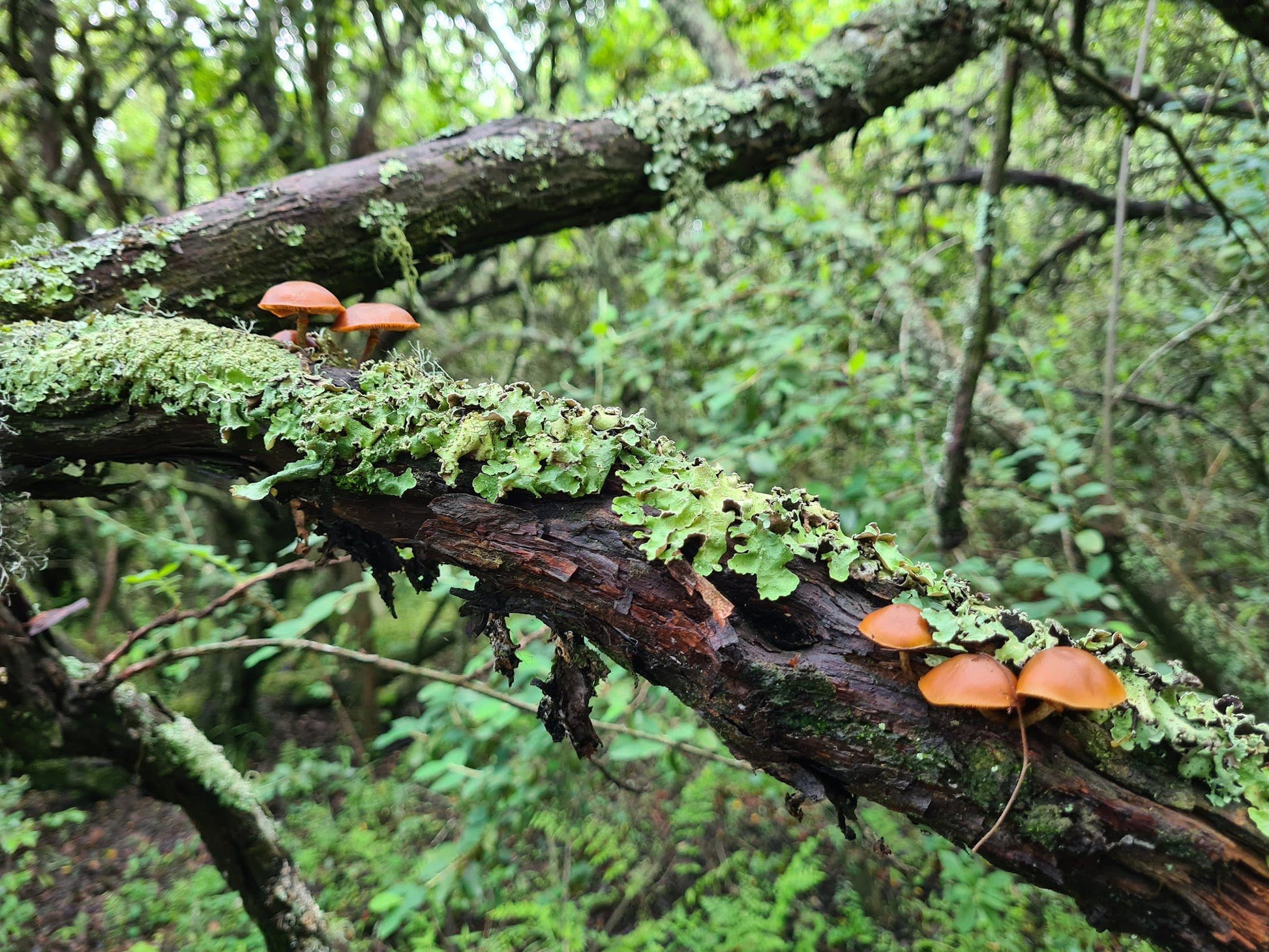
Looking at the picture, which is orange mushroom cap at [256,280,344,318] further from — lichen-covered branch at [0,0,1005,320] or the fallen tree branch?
the fallen tree branch

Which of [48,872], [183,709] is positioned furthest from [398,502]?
[183,709]

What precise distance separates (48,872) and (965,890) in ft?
17.4

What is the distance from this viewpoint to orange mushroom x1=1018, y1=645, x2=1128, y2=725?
1036 mm

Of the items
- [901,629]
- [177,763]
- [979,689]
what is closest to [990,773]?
[979,689]

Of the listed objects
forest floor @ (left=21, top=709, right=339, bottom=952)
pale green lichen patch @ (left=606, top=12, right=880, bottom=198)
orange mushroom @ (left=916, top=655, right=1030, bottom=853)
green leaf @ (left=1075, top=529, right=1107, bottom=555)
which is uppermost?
pale green lichen patch @ (left=606, top=12, right=880, bottom=198)

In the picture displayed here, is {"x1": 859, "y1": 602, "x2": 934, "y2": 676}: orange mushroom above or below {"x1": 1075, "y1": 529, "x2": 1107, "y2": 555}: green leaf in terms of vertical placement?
above

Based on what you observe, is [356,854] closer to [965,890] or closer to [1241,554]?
[965,890]

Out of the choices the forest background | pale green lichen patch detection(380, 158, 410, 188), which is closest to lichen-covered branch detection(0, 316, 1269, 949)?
the forest background

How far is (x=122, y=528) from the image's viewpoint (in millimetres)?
3441

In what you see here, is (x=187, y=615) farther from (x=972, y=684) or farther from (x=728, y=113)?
(x=728, y=113)

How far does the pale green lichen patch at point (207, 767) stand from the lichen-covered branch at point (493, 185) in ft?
4.44

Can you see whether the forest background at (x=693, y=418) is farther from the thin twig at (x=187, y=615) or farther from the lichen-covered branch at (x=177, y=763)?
the lichen-covered branch at (x=177, y=763)

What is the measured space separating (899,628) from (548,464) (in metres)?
0.68

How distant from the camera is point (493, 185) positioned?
7.86 ft
